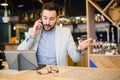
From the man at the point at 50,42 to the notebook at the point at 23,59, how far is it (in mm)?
507

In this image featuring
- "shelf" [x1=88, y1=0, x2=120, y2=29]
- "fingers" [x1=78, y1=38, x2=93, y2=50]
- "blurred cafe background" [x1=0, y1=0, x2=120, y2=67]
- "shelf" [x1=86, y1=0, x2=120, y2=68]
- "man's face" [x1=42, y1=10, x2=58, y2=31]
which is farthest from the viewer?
"blurred cafe background" [x1=0, y1=0, x2=120, y2=67]

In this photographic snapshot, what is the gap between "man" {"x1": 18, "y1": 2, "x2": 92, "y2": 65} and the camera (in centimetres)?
241

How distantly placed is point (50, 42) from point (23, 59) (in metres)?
0.72

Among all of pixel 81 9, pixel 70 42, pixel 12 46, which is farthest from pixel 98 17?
pixel 70 42

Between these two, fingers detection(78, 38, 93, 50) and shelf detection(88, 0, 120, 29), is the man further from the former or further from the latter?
shelf detection(88, 0, 120, 29)

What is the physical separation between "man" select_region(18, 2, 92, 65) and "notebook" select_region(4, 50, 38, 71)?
507 millimetres

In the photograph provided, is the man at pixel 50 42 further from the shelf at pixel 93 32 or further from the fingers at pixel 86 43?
the shelf at pixel 93 32

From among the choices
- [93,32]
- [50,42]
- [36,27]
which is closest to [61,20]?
[93,32]

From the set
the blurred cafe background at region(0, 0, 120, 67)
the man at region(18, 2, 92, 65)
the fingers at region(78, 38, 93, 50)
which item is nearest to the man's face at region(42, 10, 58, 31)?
the man at region(18, 2, 92, 65)

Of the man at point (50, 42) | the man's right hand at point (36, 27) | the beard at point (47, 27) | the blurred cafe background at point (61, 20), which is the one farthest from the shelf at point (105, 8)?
the blurred cafe background at point (61, 20)

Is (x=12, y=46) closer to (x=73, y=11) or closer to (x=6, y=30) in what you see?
(x=73, y=11)

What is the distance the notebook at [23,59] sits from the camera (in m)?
1.85

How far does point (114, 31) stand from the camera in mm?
5805

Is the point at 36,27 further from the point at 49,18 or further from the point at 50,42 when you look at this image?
the point at 50,42
